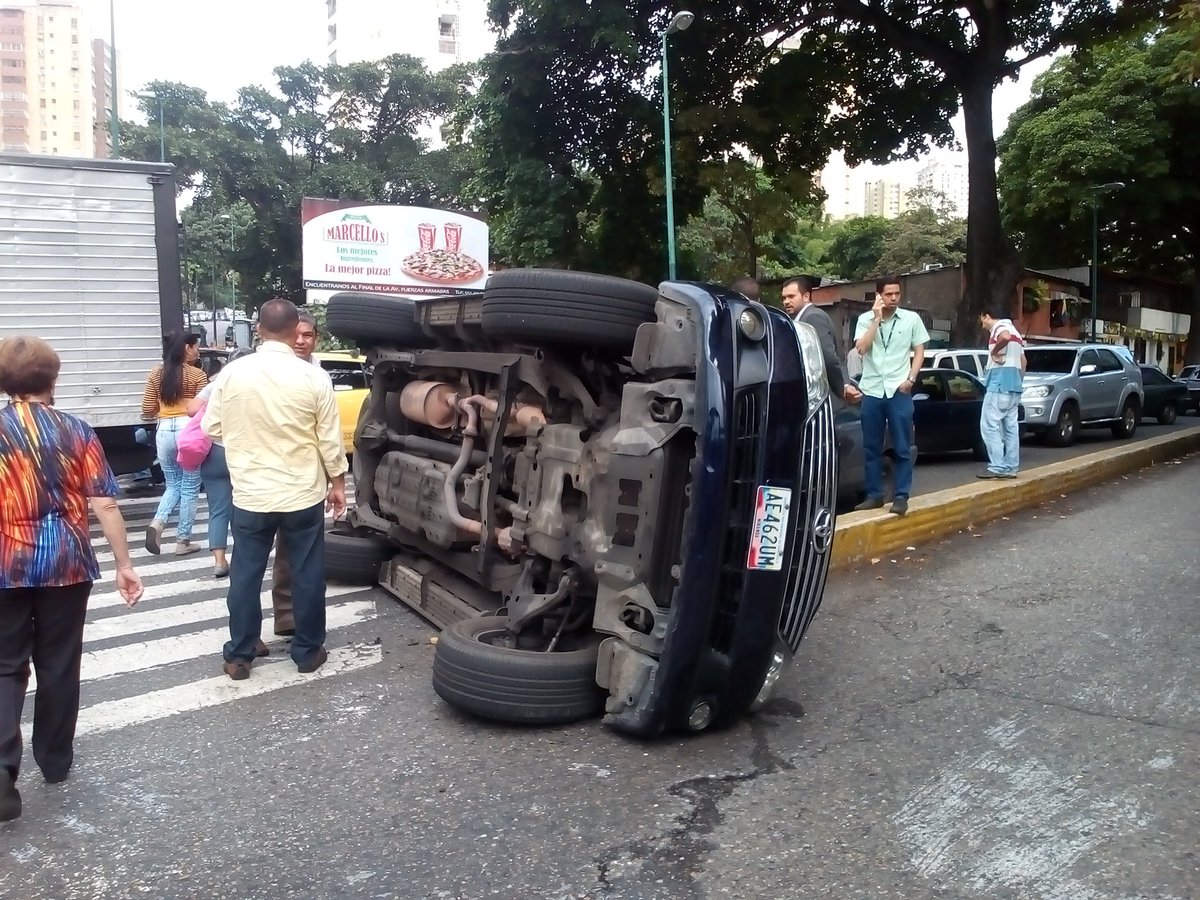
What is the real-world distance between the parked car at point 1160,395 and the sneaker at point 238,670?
1958cm

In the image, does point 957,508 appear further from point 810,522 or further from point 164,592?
point 164,592

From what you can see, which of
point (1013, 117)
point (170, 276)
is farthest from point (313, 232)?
point (1013, 117)

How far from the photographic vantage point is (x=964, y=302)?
19.4 meters

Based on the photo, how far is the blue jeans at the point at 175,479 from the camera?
783 cm

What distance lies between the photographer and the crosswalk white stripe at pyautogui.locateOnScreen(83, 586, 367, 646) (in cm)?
564

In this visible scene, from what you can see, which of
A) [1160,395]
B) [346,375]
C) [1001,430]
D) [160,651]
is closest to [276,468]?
[160,651]

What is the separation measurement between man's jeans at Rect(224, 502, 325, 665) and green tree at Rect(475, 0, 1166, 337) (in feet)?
48.8

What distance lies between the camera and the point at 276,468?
464 cm

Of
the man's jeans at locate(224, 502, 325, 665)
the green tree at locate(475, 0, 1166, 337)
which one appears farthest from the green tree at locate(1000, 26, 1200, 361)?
the man's jeans at locate(224, 502, 325, 665)

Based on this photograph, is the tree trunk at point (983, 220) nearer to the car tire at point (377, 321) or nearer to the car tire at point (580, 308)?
the car tire at point (377, 321)

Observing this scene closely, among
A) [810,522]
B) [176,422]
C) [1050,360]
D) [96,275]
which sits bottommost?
[810,522]

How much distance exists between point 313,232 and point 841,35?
1268 centimetres

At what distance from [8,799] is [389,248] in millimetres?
22803

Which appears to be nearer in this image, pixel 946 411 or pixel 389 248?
pixel 946 411
